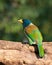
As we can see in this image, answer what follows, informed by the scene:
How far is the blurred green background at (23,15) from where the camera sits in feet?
33.4

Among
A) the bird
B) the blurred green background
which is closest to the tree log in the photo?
the bird

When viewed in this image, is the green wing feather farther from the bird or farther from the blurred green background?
the blurred green background

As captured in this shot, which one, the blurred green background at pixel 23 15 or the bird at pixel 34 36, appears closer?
the bird at pixel 34 36

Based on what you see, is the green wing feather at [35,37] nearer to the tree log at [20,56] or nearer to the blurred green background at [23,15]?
the tree log at [20,56]

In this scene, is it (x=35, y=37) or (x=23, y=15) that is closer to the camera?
(x=35, y=37)

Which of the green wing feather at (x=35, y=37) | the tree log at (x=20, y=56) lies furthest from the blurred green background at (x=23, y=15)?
the tree log at (x=20, y=56)

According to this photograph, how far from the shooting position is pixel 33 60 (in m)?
6.39

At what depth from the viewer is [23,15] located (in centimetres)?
1004

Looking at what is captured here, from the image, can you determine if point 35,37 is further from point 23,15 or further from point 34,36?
point 23,15

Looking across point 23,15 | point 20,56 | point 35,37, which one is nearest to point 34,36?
point 35,37

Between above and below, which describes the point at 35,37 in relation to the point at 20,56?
above

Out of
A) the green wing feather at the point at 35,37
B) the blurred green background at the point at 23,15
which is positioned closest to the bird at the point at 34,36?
the green wing feather at the point at 35,37

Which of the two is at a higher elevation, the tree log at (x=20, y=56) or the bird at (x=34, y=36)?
the bird at (x=34, y=36)

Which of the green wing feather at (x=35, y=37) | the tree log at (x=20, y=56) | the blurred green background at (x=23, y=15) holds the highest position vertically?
the green wing feather at (x=35, y=37)
